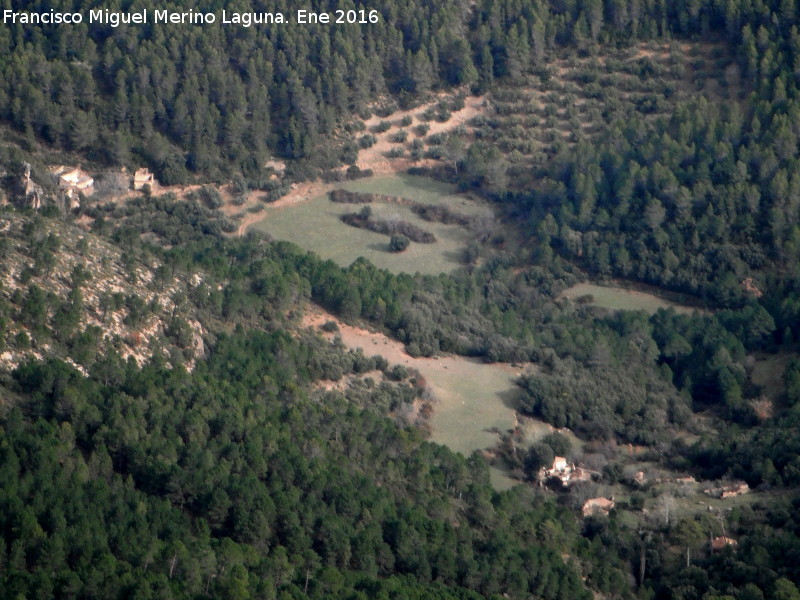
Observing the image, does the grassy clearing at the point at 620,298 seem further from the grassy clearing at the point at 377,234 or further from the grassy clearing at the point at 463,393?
the grassy clearing at the point at 463,393

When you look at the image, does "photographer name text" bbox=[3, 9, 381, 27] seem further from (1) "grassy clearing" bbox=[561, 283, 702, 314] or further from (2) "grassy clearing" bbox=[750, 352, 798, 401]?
(2) "grassy clearing" bbox=[750, 352, 798, 401]

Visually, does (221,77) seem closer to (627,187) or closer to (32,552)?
(627,187)

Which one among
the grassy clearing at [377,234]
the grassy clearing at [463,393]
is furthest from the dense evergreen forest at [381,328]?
the grassy clearing at [377,234]

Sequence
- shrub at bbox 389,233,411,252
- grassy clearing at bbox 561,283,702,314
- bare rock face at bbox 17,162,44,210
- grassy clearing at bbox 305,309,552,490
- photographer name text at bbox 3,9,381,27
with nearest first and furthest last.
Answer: grassy clearing at bbox 305,309,552,490 → bare rock face at bbox 17,162,44,210 → grassy clearing at bbox 561,283,702,314 → shrub at bbox 389,233,411,252 → photographer name text at bbox 3,9,381,27

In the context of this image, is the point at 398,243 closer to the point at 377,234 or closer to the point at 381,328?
the point at 377,234

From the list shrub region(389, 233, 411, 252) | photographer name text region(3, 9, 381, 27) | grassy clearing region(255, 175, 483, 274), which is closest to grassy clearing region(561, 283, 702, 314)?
grassy clearing region(255, 175, 483, 274)

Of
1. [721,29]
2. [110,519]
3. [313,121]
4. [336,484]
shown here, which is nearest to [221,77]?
[313,121]

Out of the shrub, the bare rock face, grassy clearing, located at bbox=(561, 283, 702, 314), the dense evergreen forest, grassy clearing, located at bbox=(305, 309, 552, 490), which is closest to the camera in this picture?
the dense evergreen forest
